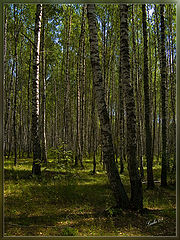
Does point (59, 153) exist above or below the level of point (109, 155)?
below

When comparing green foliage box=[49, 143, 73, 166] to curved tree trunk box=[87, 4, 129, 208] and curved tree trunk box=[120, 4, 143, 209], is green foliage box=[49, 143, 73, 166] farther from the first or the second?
curved tree trunk box=[120, 4, 143, 209]

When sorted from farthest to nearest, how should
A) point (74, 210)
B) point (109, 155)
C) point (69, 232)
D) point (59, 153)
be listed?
point (59, 153) → point (74, 210) → point (109, 155) → point (69, 232)

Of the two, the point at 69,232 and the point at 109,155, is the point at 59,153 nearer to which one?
the point at 109,155

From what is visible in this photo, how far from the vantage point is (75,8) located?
14.3m

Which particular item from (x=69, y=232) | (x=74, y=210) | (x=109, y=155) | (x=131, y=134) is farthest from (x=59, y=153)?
(x=69, y=232)

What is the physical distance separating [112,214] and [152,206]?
161 cm

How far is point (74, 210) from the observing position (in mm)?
5480

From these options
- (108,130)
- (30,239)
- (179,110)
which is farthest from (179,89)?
(30,239)

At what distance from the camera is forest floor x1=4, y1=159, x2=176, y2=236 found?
14.0 ft

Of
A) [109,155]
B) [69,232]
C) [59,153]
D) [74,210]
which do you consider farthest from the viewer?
[59,153]

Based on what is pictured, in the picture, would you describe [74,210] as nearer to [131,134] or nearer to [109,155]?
[109,155]

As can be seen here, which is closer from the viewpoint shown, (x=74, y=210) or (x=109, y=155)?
(x=109, y=155)

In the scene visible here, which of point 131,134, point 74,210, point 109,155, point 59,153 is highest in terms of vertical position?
point 131,134

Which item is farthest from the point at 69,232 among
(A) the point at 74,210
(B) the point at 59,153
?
(B) the point at 59,153
